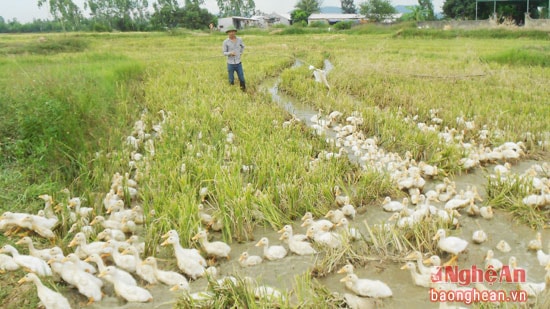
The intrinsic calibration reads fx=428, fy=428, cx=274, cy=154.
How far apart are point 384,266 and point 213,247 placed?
55.6 inches

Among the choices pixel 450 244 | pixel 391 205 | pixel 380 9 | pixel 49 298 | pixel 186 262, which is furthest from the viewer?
pixel 380 9

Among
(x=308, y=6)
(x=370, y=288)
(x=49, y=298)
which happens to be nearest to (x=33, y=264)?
(x=49, y=298)

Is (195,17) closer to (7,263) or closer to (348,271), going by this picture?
(7,263)

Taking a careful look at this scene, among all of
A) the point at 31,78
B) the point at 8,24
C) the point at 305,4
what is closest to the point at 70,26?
the point at 8,24

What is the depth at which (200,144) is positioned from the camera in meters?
5.90

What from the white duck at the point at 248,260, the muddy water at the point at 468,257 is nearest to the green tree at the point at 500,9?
the muddy water at the point at 468,257

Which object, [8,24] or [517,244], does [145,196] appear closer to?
[517,244]

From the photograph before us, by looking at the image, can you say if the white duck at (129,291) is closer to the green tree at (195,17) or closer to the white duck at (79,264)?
the white duck at (79,264)

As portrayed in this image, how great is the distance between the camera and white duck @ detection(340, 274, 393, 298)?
305 cm

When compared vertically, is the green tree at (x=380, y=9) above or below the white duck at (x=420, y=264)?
above

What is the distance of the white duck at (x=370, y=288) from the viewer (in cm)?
305

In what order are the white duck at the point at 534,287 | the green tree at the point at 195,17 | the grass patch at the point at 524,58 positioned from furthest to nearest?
the green tree at the point at 195,17
the grass patch at the point at 524,58
the white duck at the point at 534,287

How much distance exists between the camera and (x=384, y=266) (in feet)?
11.4

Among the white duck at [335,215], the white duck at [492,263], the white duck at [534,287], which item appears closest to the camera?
the white duck at [534,287]
